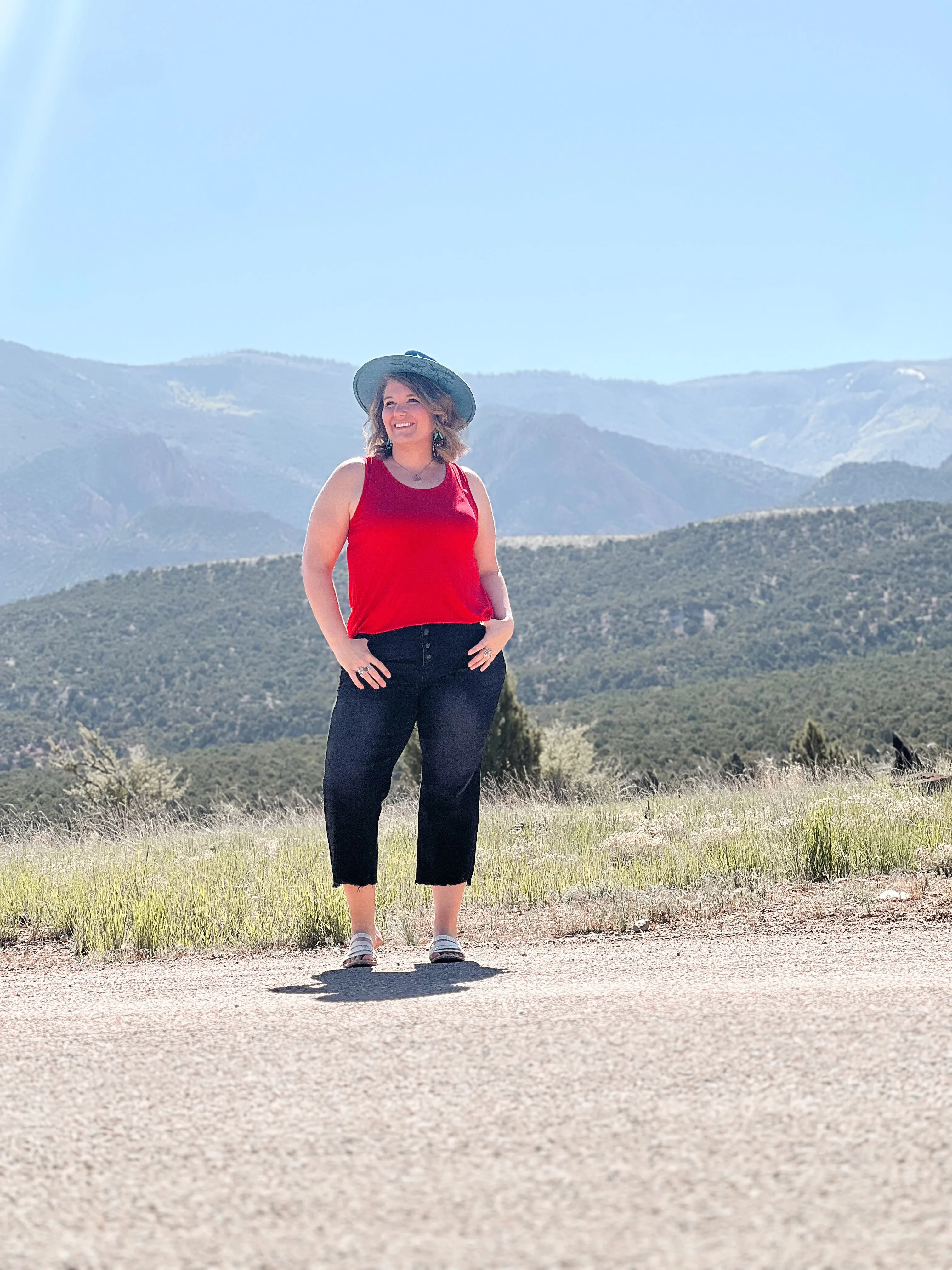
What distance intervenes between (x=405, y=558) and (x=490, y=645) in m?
0.42

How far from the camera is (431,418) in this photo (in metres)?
4.36

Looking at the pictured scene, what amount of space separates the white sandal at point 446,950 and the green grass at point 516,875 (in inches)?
23.3

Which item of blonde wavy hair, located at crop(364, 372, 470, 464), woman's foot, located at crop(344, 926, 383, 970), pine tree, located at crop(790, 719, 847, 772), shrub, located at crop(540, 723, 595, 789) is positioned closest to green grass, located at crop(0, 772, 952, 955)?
woman's foot, located at crop(344, 926, 383, 970)

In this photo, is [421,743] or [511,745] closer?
[421,743]

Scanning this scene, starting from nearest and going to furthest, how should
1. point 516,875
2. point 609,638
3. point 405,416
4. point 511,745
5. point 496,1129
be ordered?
point 496,1129 → point 405,416 → point 516,875 → point 511,745 → point 609,638

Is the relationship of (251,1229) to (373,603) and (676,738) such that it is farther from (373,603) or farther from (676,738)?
(676,738)

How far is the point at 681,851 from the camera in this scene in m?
5.89

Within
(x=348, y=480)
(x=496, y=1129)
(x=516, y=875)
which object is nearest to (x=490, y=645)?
(x=348, y=480)

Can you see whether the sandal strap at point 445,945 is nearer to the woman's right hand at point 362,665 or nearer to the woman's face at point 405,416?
the woman's right hand at point 362,665

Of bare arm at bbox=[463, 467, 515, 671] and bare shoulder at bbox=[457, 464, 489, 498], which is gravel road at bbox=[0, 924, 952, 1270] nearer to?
bare arm at bbox=[463, 467, 515, 671]

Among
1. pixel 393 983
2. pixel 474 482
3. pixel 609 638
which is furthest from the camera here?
pixel 609 638

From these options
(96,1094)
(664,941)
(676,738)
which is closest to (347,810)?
(664,941)

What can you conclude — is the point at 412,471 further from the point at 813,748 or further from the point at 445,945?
the point at 813,748

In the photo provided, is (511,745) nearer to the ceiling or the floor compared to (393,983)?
nearer to the floor
